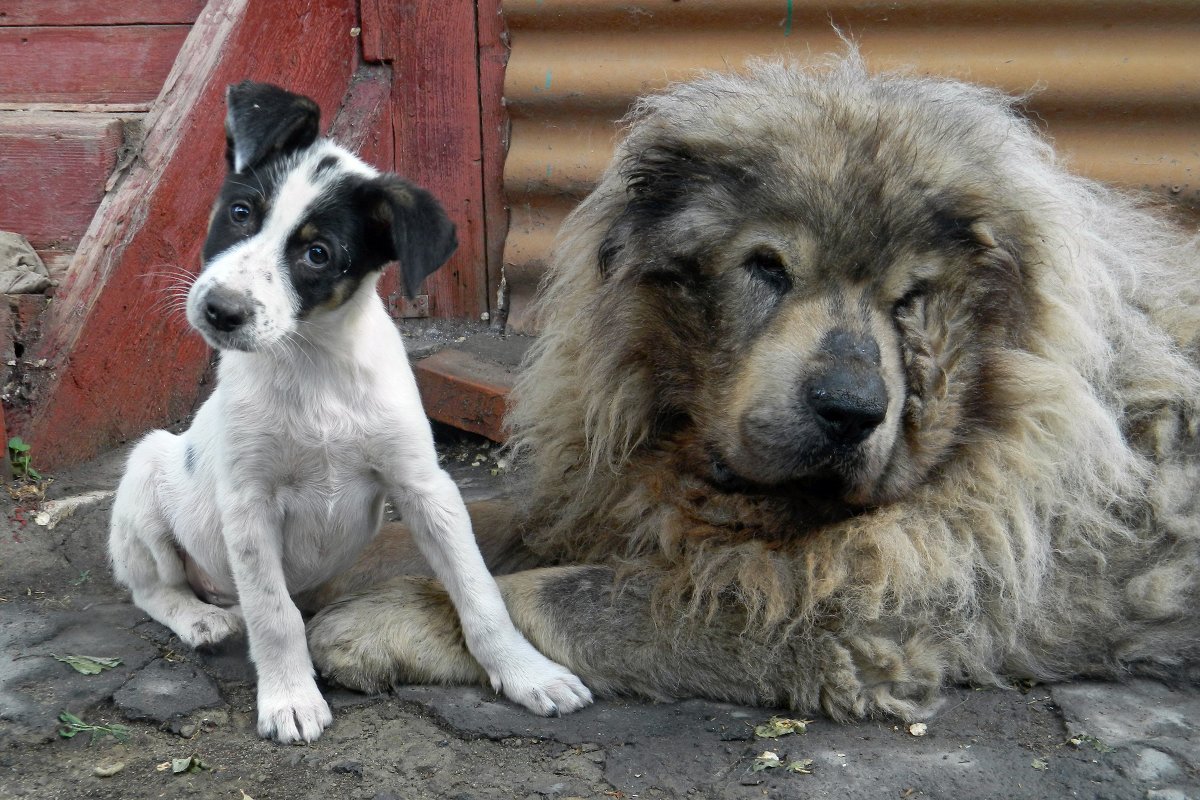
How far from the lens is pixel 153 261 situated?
4.41 metres

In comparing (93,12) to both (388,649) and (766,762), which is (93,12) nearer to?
(388,649)

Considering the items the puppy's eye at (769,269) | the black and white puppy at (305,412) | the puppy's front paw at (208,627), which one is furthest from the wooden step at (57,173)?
the puppy's eye at (769,269)

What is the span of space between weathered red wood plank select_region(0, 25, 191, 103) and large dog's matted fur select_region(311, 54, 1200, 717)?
2.68 metres

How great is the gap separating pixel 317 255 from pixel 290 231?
86mm

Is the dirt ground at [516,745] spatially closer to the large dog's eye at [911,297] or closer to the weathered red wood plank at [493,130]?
the large dog's eye at [911,297]

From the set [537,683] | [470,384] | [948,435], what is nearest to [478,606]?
[537,683]

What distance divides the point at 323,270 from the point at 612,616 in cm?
120

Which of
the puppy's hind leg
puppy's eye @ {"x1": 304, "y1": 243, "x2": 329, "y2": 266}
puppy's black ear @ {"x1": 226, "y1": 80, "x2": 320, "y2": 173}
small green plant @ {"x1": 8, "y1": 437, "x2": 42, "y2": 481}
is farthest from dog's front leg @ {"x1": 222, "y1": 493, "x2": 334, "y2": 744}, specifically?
small green plant @ {"x1": 8, "y1": 437, "x2": 42, "y2": 481}

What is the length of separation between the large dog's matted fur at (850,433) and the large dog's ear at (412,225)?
2.02ft

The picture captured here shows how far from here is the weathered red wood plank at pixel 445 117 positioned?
5.02m

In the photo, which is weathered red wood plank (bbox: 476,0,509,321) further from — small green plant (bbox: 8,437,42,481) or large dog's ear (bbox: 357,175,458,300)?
large dog's ear (bbox: 357,175,458,300)

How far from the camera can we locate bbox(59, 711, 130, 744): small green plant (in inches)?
110

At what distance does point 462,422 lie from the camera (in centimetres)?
487

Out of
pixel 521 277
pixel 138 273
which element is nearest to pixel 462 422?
pixel 521 277
